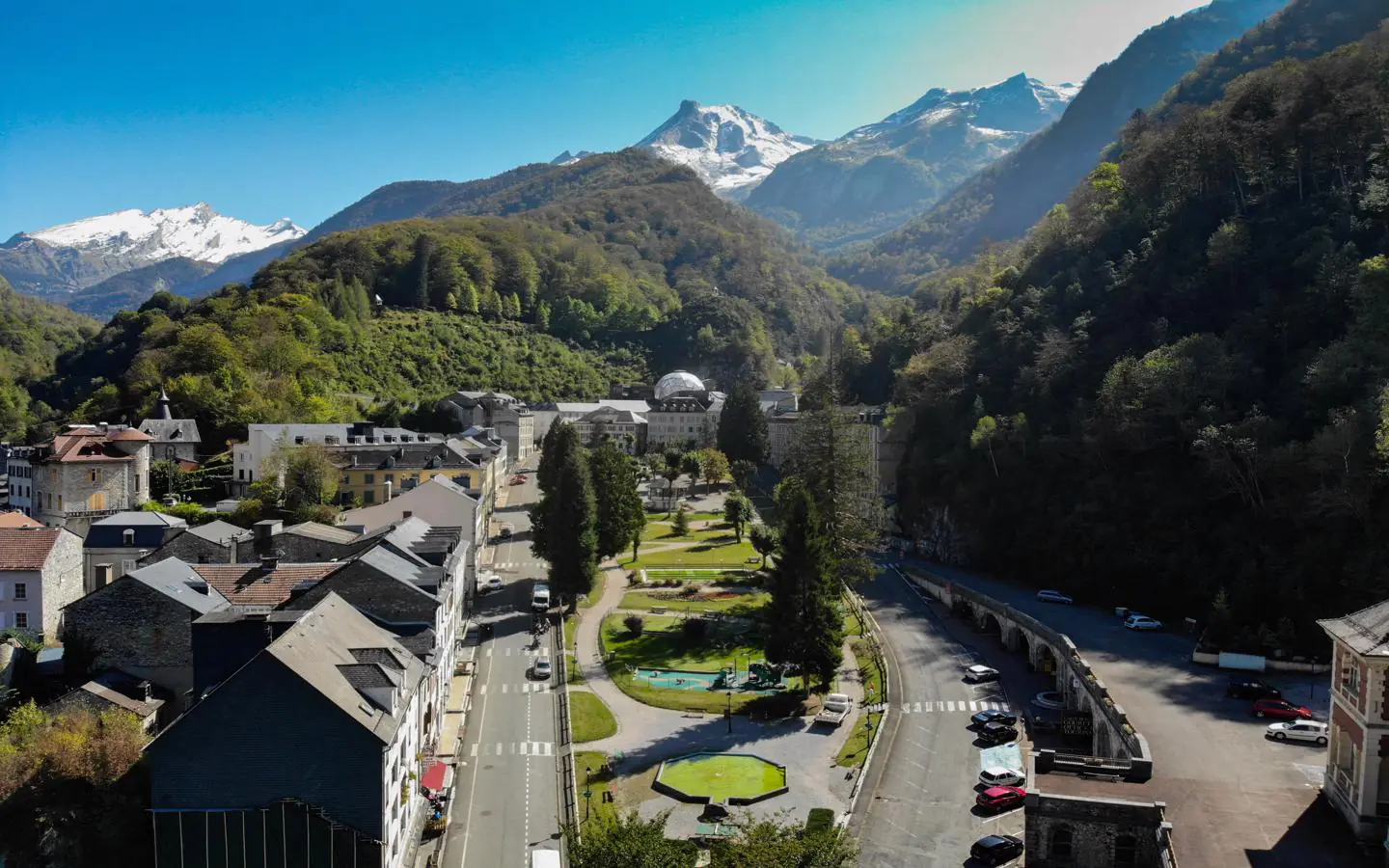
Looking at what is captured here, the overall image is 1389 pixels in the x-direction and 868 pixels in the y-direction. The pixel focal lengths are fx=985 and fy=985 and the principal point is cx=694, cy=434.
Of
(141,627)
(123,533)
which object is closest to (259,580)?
(141,627)

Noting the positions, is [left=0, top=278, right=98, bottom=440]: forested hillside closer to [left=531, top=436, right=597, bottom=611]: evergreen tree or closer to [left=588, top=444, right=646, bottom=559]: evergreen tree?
[left=588, top=444, right=646, bottom=559]: evergreen tree

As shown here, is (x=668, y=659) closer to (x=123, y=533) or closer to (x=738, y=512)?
(x=738, y=512)

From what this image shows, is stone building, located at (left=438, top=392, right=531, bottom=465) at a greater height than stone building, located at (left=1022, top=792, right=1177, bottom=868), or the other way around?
stone building, located at (left=438, top=392, right=531, bottom=465)

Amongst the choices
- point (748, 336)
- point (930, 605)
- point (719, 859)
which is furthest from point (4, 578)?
point (748, 336)

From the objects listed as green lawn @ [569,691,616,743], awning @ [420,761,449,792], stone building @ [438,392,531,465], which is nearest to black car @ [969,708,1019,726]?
green lawn @ [569,691,616,743]

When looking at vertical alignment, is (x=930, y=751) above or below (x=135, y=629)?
below
